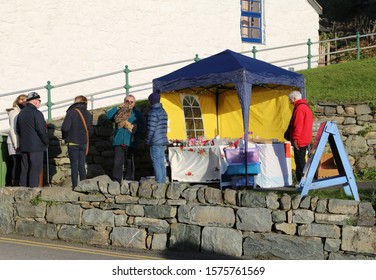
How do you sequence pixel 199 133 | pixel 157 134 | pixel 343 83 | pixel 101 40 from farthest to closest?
1. pixel 101 40
2. pixel 343 83
3. pixel 199 133
4. pixel 157 134

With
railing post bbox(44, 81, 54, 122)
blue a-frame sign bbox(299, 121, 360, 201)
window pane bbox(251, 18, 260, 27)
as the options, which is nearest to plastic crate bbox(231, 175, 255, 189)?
blue a-frame sign bbox(299, 121, 360, 201)

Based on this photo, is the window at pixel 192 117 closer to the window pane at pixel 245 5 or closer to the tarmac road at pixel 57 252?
the tarmac road at pixel 57 252

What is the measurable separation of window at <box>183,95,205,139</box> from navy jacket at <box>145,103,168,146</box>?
3.42 metres

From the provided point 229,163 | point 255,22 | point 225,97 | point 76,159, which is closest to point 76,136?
point 76,159

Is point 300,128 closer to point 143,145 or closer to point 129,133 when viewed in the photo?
point 129,133

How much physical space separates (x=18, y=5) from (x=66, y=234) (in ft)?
27.7

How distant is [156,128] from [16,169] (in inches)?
130

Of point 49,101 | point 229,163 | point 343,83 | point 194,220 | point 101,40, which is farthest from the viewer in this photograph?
point 101,40

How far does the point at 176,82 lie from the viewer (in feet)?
46.7

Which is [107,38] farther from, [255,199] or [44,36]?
[255,199]

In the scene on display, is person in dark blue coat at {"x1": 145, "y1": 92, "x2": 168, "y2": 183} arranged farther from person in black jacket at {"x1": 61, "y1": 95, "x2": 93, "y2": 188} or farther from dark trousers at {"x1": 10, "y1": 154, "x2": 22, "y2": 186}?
dark trousers at {"x1": 10, "y1": 154, "x2": 22, "y2": 186}

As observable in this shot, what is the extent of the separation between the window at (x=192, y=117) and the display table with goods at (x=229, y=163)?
1.78 meters

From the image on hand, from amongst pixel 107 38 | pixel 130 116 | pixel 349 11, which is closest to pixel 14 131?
pixel 130 116

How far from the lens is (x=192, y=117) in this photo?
52.5ft
